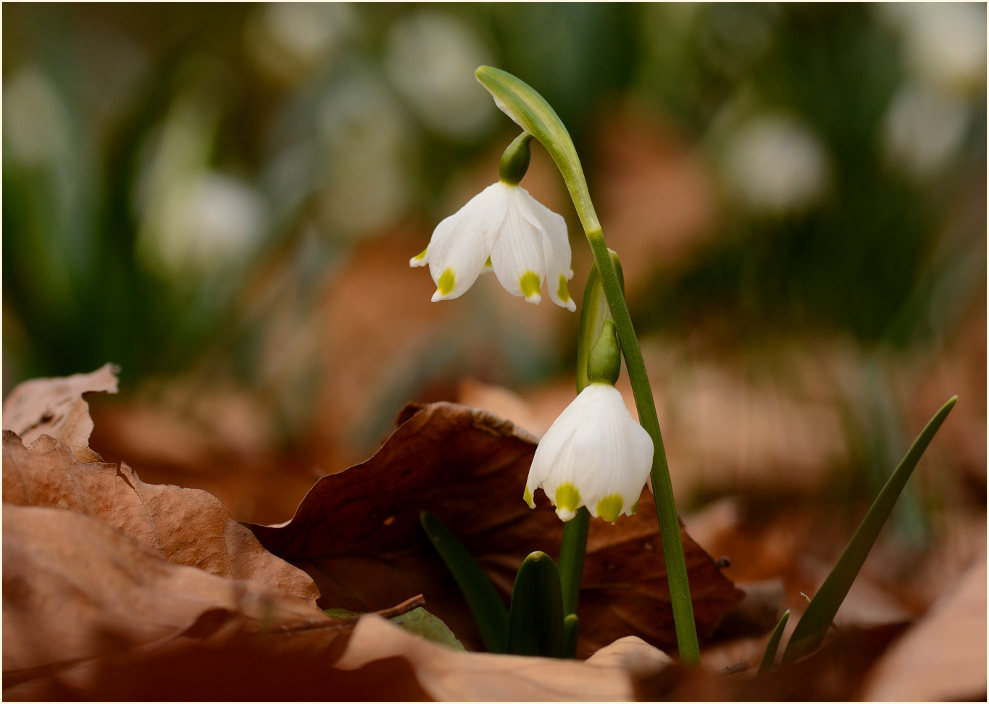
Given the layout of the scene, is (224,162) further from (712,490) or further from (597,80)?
(712,490)

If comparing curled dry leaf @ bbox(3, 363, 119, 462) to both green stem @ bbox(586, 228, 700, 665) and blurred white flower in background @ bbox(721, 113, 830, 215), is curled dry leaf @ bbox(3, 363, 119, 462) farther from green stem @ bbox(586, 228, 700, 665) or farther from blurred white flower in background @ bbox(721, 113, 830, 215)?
blurred white flower in background @ bbox(721, 113, 830, 215)

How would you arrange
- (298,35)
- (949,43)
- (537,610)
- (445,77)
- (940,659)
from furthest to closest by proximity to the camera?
(298,35) < (445,77) < (949,43) < (537,610) < (940,659)

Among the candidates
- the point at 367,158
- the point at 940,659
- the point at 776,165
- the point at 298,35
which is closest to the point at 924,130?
the point at 776,165

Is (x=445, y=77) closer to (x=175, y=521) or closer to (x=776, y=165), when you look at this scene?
(x=776, y=165)

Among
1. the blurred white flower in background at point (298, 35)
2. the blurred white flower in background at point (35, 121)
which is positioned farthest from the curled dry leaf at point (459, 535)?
the blurred white flower in background at point (298, 35)

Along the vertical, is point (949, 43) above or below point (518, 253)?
above

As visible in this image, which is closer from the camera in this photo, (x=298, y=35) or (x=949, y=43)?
(x=949, y=43)

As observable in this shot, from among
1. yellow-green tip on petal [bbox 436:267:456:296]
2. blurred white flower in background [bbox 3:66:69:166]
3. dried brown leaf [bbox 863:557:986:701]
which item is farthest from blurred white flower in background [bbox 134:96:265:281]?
dried brown leaf [bbox 863:557:986:701]
